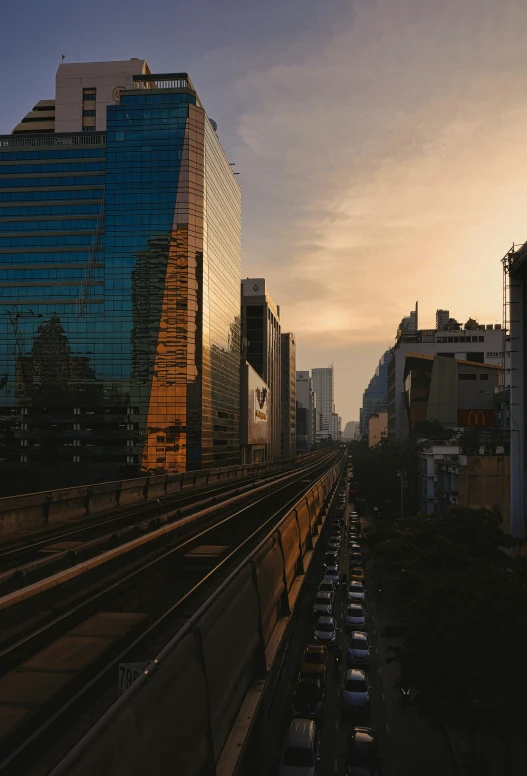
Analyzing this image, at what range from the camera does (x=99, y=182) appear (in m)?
98.3

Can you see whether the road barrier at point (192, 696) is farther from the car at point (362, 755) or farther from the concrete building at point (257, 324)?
the concrete building at point (257, 324)

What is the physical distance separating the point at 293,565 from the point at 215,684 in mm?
14125

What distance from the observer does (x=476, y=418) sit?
6319cm

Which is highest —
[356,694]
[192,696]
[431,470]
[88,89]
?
[88,89]

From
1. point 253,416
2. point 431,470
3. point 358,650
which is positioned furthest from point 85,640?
point 253,416

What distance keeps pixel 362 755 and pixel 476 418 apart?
159ft

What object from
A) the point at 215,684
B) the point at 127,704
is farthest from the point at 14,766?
the point at 215,684

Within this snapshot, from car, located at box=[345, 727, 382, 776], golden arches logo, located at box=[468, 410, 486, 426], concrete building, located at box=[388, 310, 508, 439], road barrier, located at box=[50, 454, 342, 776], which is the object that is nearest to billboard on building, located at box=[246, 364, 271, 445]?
concrete building, located at box=[388, 310, 508, 439]

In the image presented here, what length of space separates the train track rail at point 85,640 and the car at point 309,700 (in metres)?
8.77

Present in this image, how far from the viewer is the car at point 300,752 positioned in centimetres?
1892

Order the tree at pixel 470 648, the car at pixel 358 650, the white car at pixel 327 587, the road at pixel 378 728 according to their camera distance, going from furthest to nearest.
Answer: the white car at pixel 327 587 < the car at pixel 358 650 < the road at pixel 378 728 < the tree at pixel 470 648

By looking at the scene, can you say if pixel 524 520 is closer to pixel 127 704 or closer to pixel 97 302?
pixel 127 704

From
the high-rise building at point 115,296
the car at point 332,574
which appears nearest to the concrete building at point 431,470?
the car at point 332,574

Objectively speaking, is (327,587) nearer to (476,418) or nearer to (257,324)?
(476,418)
